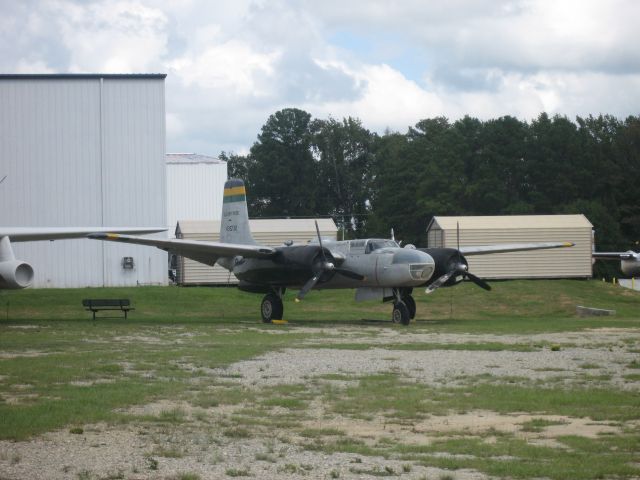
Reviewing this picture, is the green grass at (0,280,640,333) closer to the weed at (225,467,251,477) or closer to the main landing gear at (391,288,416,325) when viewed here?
the main landing gear at (391,288,416,325)

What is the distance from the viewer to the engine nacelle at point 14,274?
101ft

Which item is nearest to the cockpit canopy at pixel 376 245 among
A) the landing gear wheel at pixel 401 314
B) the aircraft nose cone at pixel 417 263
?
the aircraft nose cone at pixel 417 263

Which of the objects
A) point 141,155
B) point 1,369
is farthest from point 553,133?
point 1,369

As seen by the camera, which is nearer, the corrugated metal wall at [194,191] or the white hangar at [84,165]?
the white hangar at [84,165]

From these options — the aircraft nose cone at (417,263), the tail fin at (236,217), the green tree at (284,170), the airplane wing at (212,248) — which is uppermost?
the green tree at (284,170)

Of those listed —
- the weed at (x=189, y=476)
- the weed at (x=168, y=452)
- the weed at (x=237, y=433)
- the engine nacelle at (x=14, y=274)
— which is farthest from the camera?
the engine nacelle at (x=14, y=274)

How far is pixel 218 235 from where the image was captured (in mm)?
52062

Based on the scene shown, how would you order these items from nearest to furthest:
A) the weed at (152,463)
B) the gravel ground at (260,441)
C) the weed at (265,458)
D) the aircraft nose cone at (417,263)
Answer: the gravel ground at (260,441) < the weed at (152,463) < the weed at (265,458) < the aircraft nose cone at (417,263)

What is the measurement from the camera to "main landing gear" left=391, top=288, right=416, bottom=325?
32750 mm

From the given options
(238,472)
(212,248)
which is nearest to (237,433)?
(238,472)

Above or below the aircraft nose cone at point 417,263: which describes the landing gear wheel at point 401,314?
below

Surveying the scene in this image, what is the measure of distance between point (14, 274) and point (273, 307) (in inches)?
340

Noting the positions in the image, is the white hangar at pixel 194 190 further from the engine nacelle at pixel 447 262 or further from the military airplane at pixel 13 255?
the engine nacelle at pixel 447 262

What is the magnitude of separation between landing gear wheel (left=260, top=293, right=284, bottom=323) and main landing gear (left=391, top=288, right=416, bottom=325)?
4.04 meters
